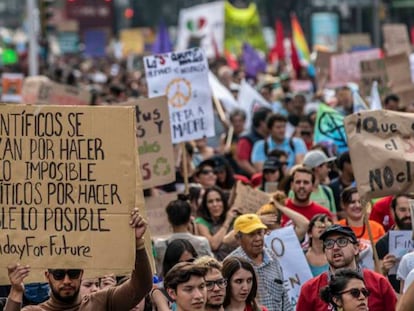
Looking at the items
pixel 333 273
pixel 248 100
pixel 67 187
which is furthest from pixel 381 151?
pixel 248 100

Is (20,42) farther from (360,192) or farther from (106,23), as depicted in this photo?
(360,192)

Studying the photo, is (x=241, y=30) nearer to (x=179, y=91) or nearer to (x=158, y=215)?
(x=179, y=91)

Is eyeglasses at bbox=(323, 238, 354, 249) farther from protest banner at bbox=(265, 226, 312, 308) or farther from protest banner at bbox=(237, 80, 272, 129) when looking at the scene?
protest banner at bbox=(237, 80, 272, 129)

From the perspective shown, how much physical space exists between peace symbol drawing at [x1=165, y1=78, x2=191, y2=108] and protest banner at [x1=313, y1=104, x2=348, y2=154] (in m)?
1.47

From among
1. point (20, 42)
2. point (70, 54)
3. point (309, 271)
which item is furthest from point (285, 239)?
point (70, 54)

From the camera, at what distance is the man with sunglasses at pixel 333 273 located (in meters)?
9.45

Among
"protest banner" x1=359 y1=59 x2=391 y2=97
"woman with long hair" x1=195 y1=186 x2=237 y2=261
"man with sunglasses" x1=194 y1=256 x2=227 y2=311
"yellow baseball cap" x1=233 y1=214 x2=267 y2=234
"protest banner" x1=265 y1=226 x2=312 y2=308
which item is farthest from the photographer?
"protest banner" x1=359 y1=59 x2=391 y2=97

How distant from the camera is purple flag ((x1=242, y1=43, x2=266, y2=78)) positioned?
97.0ft

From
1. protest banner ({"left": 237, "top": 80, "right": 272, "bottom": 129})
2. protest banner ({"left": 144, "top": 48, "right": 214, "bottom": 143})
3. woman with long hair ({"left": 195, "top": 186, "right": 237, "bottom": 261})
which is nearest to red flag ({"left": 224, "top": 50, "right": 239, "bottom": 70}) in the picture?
protest banner ({"left": 237, "top": 80, "right": 272, "bottom": 129})

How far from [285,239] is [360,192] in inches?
37.4

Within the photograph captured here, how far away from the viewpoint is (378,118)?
10531 mm

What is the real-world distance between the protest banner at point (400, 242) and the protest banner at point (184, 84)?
441 cm

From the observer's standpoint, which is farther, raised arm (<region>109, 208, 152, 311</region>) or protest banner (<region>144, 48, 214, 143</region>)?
protest banner (<region>144, 48, 214, 143</region>)

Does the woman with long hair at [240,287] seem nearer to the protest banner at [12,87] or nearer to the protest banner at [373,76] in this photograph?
the protest banner at [373,76]
